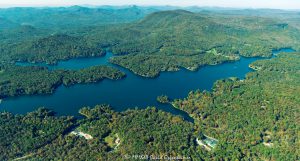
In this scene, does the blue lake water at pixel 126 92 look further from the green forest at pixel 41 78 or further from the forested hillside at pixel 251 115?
the forested hillside at pixel 251 115

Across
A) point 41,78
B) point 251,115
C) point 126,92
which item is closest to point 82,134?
point 126,92

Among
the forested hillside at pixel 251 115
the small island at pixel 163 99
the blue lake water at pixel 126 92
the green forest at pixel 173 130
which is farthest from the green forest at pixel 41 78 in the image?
the forested hillside at pixel 251 115

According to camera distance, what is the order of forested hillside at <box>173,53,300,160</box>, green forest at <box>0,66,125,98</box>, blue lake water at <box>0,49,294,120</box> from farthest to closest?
green forest at <box>0,66,125,98</box> < blue lake water at <box>0,49,294,120</box> < forested hillside at <box>173,53,300,160</box>

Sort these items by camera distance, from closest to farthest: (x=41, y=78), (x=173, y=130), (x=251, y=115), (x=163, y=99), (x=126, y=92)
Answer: (x=173, y=130) < (x=251, y=115) < (x=163, y=99) < (x=126, y=92) < (x=41, y=78)

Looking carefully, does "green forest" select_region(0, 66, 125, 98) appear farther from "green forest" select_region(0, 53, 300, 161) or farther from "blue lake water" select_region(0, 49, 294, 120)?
"green forest" select_region(0, 53, 300, 161)

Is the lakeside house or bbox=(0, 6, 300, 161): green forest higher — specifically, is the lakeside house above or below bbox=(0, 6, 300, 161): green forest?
below

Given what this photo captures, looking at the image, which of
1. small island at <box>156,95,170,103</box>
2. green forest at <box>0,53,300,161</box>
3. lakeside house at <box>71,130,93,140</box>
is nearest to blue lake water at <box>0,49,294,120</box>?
small island at <box>156,95,170,103</box>

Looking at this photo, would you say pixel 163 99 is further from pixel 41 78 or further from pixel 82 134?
pixel 41 78

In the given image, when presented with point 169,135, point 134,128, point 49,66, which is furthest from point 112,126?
point 49,66
